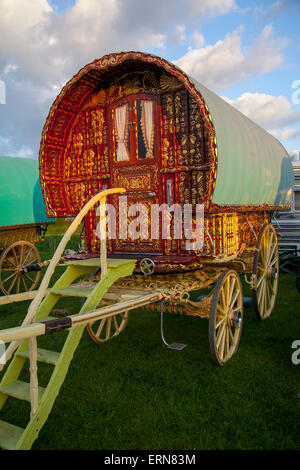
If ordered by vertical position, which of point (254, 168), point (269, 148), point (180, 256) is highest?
point (269, 148)

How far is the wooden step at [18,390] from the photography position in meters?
3.26

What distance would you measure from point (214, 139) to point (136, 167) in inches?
64.2

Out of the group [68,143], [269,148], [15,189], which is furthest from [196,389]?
[15,189]

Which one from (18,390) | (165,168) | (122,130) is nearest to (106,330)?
(18,390)

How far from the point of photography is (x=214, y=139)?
14.9 ft

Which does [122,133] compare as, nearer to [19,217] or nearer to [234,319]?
[234,319]

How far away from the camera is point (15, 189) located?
9266 millimetres

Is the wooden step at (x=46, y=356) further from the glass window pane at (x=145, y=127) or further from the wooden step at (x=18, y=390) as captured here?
the glass window pane at (x=145, y=127)

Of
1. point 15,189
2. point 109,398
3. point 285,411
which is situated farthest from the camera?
point 15,189

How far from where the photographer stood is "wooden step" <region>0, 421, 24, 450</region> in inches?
116

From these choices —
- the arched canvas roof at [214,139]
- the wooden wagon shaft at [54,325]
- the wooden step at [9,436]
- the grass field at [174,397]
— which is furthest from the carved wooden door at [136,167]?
the wooden step at [9,436]

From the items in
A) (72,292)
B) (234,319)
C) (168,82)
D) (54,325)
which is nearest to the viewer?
(54,325)

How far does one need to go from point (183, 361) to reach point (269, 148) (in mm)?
4651
